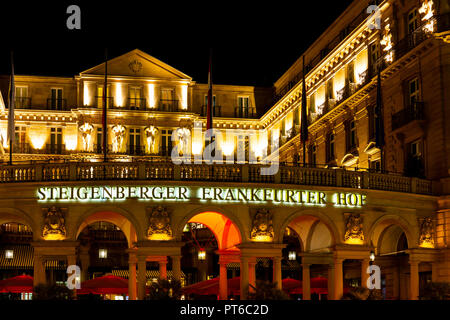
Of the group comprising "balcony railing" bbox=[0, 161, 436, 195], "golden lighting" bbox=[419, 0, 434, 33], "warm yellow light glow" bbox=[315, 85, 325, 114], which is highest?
"golden lighting" bbox=[419, 0, 434, 33]

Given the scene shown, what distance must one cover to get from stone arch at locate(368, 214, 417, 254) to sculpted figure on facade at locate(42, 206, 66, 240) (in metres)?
12.8

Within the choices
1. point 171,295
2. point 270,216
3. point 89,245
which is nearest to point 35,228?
point 171,295

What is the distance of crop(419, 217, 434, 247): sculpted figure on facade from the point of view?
116ft

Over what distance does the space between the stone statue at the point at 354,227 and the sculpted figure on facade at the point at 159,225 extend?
24.6 feet

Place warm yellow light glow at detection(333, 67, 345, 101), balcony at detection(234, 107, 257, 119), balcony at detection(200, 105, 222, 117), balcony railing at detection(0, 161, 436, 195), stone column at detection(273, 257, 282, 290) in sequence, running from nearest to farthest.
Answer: balcony railing at detection(0, 161, 436, 195) → stone column at detection(273, 257, 282, 290) → warm yellow light glow at detection(333, 67, 345, 101) → balcony at detection(200, 105, 222, 117) → balcony at detection(234, 107, 257, 119)

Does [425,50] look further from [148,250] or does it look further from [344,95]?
[148,250]

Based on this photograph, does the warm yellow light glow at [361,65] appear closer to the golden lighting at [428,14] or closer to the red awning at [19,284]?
the golden lighting at [428,14]

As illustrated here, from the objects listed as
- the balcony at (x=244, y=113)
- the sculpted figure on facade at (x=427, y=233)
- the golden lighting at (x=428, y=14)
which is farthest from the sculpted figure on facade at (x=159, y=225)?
the balcony at (x=244, y=113)

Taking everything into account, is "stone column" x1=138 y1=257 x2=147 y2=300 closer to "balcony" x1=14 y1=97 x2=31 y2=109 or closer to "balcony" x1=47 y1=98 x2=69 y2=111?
"balcony" x1=47 y1=98 x2=69 y2=111

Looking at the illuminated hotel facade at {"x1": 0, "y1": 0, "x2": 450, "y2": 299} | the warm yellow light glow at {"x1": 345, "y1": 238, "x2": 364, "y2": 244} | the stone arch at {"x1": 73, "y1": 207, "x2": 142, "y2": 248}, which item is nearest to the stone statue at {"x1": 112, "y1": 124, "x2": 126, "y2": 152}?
the illuminated hotel facade at {"x1": 0, "y1": 0, "x2": 450, "y2": 299}

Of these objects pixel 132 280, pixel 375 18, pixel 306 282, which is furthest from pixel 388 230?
pixel 132 280

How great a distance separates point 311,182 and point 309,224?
14.8 feet

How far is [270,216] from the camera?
1249 inches
